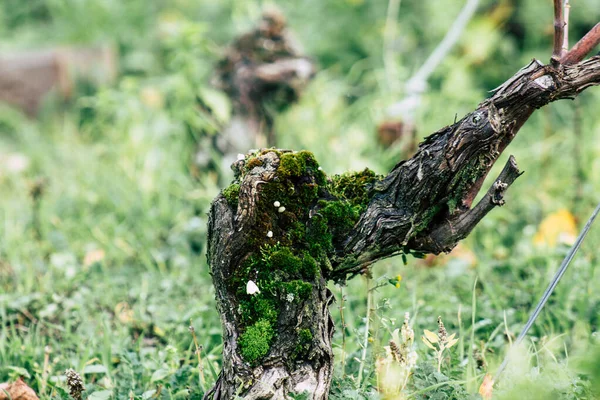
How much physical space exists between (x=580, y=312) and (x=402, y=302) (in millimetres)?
734

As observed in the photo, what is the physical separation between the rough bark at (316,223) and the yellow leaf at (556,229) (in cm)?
183

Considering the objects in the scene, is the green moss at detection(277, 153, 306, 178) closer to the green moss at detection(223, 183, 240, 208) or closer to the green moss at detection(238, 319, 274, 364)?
the green moss at detection(223, 183, 240, 208)

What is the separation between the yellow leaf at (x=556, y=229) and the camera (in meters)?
3.50

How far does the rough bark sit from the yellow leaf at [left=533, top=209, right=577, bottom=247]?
6.00ft

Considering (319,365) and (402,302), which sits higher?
(402,302)

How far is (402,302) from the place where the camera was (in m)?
2.89

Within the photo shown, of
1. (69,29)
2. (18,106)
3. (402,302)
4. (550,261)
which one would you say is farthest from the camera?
(69,29)

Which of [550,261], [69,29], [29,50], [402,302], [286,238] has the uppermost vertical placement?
[69,29]

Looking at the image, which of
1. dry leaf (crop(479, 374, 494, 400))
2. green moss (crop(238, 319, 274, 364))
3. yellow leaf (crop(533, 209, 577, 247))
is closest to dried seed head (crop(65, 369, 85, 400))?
green moss (crop(238, 319, 274, 364))

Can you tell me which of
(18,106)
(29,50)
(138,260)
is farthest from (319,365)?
(29,50)

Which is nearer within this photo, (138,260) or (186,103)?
(138,260)

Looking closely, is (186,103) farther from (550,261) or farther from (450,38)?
(550,261)

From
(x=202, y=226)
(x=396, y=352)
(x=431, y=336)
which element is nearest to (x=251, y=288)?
(x=396, y=352)

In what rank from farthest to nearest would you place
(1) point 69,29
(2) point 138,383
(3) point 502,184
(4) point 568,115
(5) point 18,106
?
(1) point 69,29
(5) point 18,106
(4) point 568,115
(2) point 138,383
(3) point 502,184
